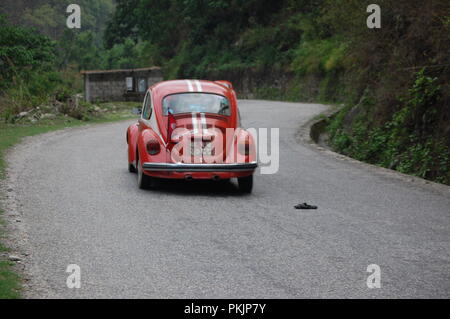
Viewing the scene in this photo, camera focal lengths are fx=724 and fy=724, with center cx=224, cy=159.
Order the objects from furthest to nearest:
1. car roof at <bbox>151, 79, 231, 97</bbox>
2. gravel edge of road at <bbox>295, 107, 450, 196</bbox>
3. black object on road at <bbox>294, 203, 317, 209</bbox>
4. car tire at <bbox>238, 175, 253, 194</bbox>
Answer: gravel edge of road at <bbox>295, 107, 450, 196</bbox>, car roof at <bbox>151, 79, 231, 97</bbox>, car tire at <bbox>238, 175, 253, 194</bbox>, black object on road at <bbox>294, 203, 317, 209</bbox>

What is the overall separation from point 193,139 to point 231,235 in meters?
3.07

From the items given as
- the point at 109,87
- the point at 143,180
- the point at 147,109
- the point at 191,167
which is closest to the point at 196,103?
the point at 147,109

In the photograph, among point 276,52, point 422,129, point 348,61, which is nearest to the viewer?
point 422,129

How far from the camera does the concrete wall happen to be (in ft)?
175

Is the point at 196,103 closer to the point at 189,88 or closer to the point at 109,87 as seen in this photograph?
the point at 189,88

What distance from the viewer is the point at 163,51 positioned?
76.1 meters

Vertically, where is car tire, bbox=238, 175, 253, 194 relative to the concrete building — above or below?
below

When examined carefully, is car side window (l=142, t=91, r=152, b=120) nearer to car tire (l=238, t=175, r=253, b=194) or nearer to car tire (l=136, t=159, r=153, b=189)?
car tire (l=136, t=159, r=153, b=189)

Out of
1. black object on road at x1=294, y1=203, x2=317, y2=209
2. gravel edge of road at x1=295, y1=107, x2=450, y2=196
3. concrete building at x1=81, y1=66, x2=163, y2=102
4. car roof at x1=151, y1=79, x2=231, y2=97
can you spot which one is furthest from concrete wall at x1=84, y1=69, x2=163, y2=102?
black object on road at x1=294, y1=203, x2=317, y2=209

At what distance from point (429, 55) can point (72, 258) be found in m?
12.6

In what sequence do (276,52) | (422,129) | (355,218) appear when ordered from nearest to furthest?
(355,218), (422,129), (276,52)

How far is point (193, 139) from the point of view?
10.7 m
